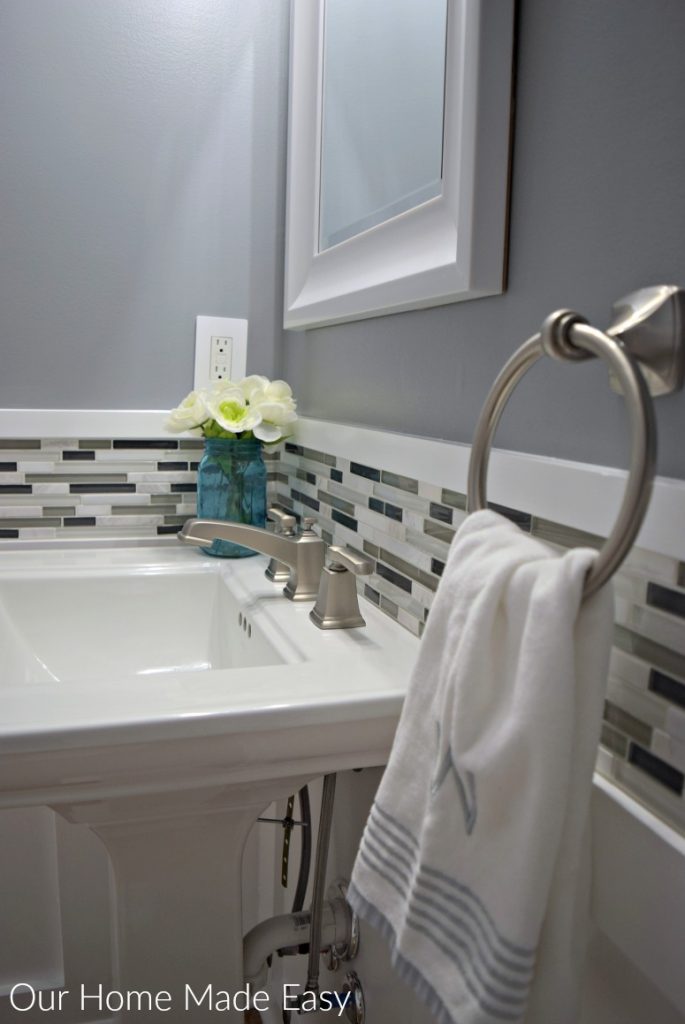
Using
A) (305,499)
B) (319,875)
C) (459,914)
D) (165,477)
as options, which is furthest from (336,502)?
(459,914)

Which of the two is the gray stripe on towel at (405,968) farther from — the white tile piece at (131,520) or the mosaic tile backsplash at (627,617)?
the white tile piece at (131,520)

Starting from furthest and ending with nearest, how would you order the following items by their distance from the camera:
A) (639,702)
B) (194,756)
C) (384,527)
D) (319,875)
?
1. (384,527)
2. (319,875)
3. (194,756)
4. (639,702)

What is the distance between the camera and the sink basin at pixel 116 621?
1.10 metres

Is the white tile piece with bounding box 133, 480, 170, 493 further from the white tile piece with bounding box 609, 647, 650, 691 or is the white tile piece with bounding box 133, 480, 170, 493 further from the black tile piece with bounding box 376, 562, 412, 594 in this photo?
the white tile piece with bounding box 609, 647, 650, 691

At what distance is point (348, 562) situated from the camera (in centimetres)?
86

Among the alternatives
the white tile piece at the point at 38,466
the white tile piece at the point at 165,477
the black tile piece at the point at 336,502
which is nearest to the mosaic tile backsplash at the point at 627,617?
the black tile piece at the point at 336,502

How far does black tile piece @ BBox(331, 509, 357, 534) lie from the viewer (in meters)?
1.04

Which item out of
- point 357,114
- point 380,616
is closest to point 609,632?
point 380,616

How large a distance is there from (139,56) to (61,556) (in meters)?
0.76

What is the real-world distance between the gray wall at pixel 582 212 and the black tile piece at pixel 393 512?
5.0 inches

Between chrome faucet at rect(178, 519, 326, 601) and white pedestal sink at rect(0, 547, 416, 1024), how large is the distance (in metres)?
0.03

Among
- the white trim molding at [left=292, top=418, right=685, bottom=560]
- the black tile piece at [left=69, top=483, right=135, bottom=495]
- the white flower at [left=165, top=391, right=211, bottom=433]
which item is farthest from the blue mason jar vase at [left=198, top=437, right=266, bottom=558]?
the white trim molding at [left=292, top=418, right=685, bottom=560]

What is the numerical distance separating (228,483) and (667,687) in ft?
2.67

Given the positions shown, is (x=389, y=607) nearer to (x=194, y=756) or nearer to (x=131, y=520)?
(x=194, y=756)
